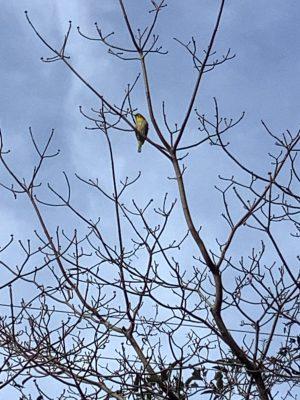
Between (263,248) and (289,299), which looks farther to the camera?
(263,248)

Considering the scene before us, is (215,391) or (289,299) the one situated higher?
(289,299)

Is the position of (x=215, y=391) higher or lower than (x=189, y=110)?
lower

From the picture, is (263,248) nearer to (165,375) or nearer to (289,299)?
(289,299)

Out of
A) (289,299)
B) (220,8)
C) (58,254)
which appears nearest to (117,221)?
(58,254)

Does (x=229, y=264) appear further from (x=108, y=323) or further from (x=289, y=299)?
(x=108, y=323)

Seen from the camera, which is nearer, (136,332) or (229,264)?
(229,264)

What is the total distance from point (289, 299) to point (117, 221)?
1.00 meters

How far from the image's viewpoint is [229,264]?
3898 mm

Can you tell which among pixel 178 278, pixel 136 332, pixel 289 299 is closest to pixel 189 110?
pixel 178 278

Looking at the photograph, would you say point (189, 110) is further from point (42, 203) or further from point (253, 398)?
point (253, 398)

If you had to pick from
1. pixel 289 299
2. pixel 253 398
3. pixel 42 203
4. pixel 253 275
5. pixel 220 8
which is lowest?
pixel 253 398

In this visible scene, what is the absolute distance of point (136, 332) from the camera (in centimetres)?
416

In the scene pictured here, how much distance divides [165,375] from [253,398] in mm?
491

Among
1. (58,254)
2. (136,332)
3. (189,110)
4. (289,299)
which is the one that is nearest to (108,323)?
(136,332)
